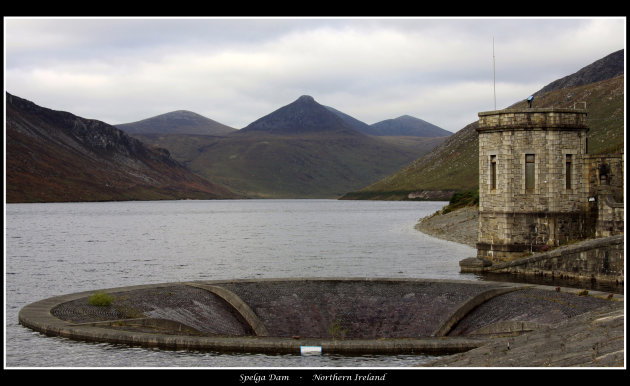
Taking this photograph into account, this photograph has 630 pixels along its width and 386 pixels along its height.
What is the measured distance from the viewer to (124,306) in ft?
95.6

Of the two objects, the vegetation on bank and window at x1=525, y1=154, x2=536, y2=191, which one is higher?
window at x1=525, y1=154, x2=536, y2=191

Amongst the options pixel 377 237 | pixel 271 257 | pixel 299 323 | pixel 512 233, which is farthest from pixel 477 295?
pixel 377 237

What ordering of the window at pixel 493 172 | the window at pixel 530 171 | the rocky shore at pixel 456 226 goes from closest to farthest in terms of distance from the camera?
the window at pixel 530 171, the window at pixel 493 172, the rocky shore at pixel 456 226

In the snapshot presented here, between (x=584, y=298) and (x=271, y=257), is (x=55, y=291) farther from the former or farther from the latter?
(x=584, y=298)

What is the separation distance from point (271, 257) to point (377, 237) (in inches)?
1077

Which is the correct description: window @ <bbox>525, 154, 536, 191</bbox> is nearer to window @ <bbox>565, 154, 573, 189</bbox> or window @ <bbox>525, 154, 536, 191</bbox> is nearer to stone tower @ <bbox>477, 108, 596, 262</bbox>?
stone tower @ <bbox>477, 108, 596, 262</bbox>

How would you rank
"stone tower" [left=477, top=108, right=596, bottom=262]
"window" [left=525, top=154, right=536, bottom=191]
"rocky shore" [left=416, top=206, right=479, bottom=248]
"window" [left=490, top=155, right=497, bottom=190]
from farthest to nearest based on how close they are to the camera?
"rocky shore" [left=416, top=206, right=479, bottom=248] → "window" [left=490, top=155, right=497, bottom=190] → "window" [left=525, top=154, right=536, bottom=191] → "stone tower" [left=477, top=108, right=596, bottom=262]

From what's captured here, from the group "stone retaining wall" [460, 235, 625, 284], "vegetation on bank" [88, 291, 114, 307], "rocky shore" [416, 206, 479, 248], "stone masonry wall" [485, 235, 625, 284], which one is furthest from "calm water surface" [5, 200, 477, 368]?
"stone masonry wall" [485, 235, 625, 284]

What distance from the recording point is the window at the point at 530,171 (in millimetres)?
45344

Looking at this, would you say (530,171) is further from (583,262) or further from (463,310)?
(463,310)

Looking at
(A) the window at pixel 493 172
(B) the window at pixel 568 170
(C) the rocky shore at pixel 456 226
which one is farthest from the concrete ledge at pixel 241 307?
(C) the rocky shore at pixel 456 226

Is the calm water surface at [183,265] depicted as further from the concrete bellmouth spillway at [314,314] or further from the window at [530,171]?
the window at [530,171]

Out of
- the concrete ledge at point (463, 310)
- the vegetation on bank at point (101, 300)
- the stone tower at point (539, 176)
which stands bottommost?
the concrete ledge at point (463, 310)

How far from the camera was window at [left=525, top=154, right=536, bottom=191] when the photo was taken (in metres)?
45.3
